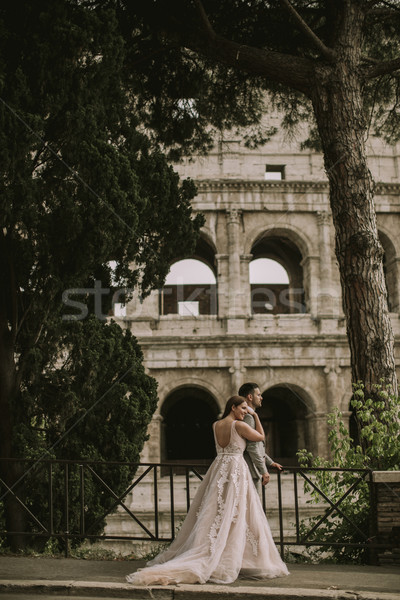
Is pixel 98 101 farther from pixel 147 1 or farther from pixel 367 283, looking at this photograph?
pixel 367 283

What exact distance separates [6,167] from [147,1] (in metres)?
3.42

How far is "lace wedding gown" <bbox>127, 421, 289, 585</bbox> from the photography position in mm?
4828

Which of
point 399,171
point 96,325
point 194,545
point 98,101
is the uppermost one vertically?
point 399,171

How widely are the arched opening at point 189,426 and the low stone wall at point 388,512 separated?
1474cm

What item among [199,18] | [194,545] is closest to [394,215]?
[199,18]

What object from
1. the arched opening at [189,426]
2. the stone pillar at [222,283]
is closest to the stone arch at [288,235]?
the stone pillar at [222,283]

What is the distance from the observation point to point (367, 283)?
7.70m

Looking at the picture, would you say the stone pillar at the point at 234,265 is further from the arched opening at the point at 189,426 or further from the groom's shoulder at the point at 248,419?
the groom's shoulder at the point at 248,419

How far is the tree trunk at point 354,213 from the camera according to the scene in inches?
298

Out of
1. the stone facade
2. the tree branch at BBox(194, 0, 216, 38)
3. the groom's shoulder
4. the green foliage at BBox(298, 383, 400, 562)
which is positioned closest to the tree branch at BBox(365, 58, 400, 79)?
the tree branch at BBox(194, 0, 216, 38)

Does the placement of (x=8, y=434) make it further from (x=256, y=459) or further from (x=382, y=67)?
(x=382, y=67)

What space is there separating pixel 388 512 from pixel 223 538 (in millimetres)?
1844

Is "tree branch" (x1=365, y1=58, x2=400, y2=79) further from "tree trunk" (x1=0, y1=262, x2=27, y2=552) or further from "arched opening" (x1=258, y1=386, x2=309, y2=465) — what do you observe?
"arched opening" (x1=258, y1=386, x2=309, y2=465)

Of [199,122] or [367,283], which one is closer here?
[367,283]
